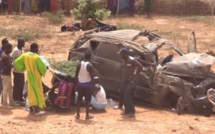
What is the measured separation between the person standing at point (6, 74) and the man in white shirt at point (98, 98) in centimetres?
177

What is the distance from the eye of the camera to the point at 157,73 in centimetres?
1022

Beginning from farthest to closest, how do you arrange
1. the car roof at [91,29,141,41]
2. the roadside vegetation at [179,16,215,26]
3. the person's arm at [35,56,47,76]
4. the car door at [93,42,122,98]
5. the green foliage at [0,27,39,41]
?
1. the roadside vegetation at [179,16,215,26]
2. the green foliage at [0,27,39,41]
3. the car roof at [91,29,141,41]
4. the car door at [93,42,122,98]
5. the person's arm at [35,56,47,76]

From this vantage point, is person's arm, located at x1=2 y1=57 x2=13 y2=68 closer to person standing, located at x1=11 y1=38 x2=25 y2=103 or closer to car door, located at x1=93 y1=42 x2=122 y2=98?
person standing, located at x1=11 y1=38 x2=25 y2=103

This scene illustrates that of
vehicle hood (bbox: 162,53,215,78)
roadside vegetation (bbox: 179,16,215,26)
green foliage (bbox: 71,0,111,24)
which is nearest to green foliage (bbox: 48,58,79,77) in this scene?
vehicle hood (bbox: 162,53,215,78)

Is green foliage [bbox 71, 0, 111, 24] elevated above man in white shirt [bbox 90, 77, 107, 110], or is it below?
above

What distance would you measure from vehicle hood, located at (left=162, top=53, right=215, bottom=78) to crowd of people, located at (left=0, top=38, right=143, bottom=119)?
98 centimetres

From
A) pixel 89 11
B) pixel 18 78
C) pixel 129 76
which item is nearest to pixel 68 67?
pixel 18 78

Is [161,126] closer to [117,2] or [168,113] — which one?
[168,113]

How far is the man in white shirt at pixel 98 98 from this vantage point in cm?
991

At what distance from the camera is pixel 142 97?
1053cm

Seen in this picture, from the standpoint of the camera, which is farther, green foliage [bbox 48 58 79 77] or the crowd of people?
green foliage [bbox 48 58 79 77]

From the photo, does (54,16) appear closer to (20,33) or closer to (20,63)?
(20,33)

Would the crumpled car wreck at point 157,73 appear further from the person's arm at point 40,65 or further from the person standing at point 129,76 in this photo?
the person's arm at point 40,65

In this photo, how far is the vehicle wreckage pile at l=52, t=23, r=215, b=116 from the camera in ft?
33.0
